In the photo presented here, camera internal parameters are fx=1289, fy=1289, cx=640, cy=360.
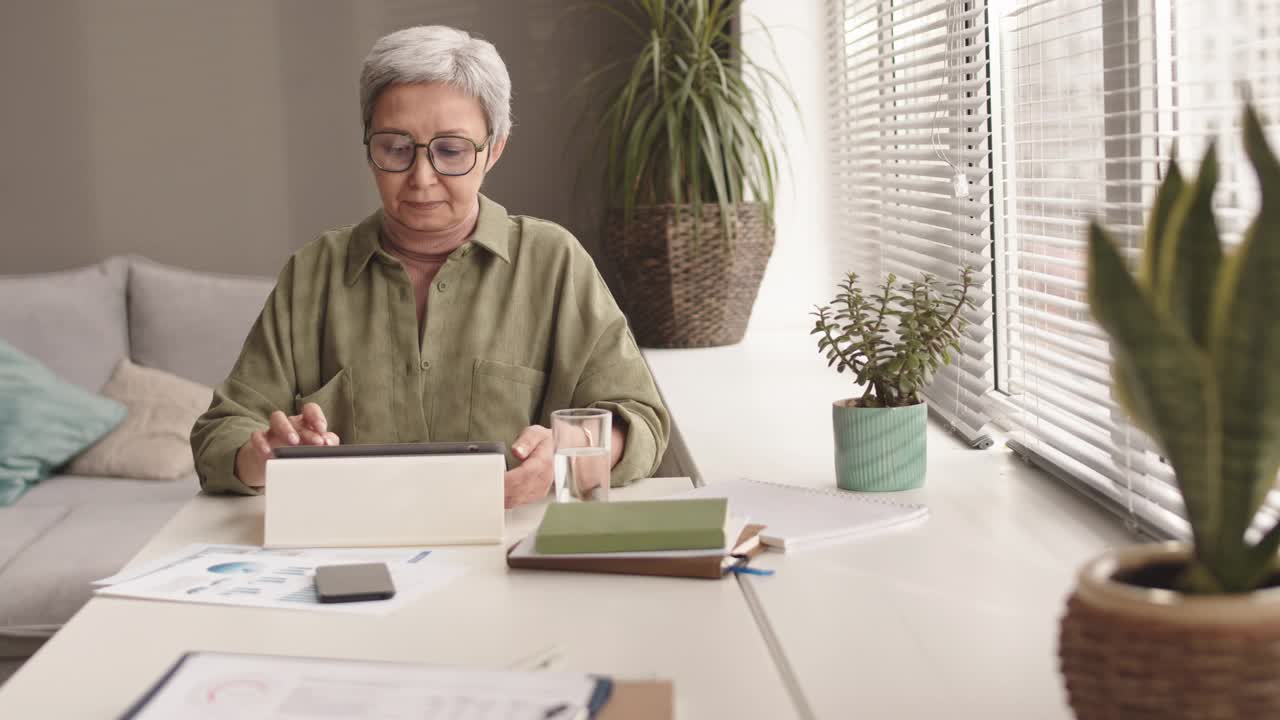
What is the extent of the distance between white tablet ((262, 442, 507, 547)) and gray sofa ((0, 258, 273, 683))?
1.42 meters

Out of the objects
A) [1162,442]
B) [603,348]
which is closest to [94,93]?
[603,348]

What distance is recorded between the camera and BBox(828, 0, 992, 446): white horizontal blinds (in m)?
2.31

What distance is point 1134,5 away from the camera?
1.60 m

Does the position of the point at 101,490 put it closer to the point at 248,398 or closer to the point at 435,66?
the point at 248,398

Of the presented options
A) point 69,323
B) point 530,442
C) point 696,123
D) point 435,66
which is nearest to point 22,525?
point 69,323

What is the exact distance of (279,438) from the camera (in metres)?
1.68

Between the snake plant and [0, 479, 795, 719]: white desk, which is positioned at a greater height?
the snake plant

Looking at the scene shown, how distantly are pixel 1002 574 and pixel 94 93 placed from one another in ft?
11.6

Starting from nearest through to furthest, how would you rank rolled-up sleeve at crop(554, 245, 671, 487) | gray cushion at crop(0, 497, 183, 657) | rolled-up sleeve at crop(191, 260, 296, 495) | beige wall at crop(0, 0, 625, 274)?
rolled-up sleeve at crop(191, 260, 296, 495) → rolled-up sleeve at crop(554, 245, 671, 487) → gray cushion at crop(0, 497, 183, 657) → beige wall at crop(0, 0, 625, 274)

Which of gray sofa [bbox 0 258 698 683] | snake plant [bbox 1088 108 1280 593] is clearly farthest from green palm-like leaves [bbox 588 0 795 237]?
snake plant [bbox 1088 108 1280 593]

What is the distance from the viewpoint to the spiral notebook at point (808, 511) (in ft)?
4.83

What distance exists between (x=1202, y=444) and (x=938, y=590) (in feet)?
1.85

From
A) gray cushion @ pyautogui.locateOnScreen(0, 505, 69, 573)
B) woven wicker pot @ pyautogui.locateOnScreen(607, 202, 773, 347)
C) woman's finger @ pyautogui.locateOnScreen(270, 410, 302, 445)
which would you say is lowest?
gray cushion @ pyautogui.locateOnScreen(0, 505, 69, 573)

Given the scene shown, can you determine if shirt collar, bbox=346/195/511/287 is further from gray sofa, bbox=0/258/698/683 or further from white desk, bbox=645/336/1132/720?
gray sofa, bbox=0/258/698/683
